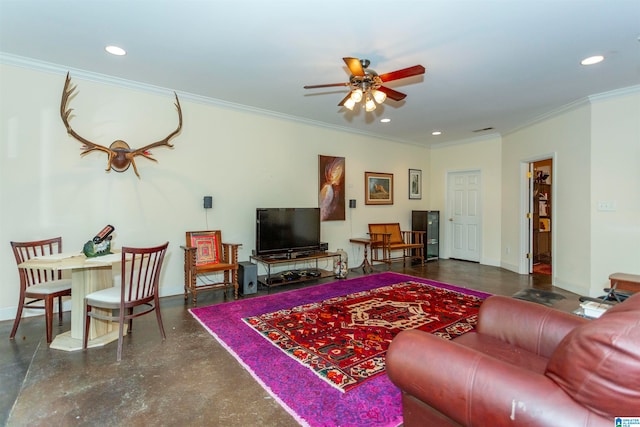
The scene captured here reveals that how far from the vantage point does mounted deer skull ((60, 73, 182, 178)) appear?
11.2ft

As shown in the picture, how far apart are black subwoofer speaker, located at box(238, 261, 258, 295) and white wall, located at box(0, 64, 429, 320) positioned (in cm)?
51

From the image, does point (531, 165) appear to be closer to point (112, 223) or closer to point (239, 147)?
point (239, 147)

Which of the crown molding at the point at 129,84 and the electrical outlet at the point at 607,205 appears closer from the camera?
the crown molding at the point at 129,84

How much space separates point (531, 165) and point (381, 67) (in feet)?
13.1

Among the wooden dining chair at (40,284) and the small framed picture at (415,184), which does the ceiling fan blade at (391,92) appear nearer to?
the wooden dining chair at (40,284)

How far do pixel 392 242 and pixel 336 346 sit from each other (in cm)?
410

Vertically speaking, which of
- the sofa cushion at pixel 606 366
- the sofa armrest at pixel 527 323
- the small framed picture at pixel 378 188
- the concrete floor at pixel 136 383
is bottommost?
the concrete floor at pixel 136 383

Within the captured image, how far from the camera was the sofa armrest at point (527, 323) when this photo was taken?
1640 mm

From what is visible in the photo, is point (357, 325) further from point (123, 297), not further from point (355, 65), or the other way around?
point (355, 65)

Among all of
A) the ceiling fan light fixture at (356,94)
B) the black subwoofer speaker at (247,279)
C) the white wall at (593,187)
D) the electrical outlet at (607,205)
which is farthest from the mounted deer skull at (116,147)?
the electrical outlet at (607,205)

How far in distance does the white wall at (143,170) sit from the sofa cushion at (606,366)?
4.29 meters

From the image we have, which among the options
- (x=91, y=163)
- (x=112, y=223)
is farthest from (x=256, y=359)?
(x=91, y=163)

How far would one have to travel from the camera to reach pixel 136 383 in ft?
7.14

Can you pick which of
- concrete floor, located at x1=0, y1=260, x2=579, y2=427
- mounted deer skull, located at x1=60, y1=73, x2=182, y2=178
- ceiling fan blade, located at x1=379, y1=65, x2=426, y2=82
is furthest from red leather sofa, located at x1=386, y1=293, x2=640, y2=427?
mounted deer skull, located at x1=60, y1=73, x2=182, y2=178
